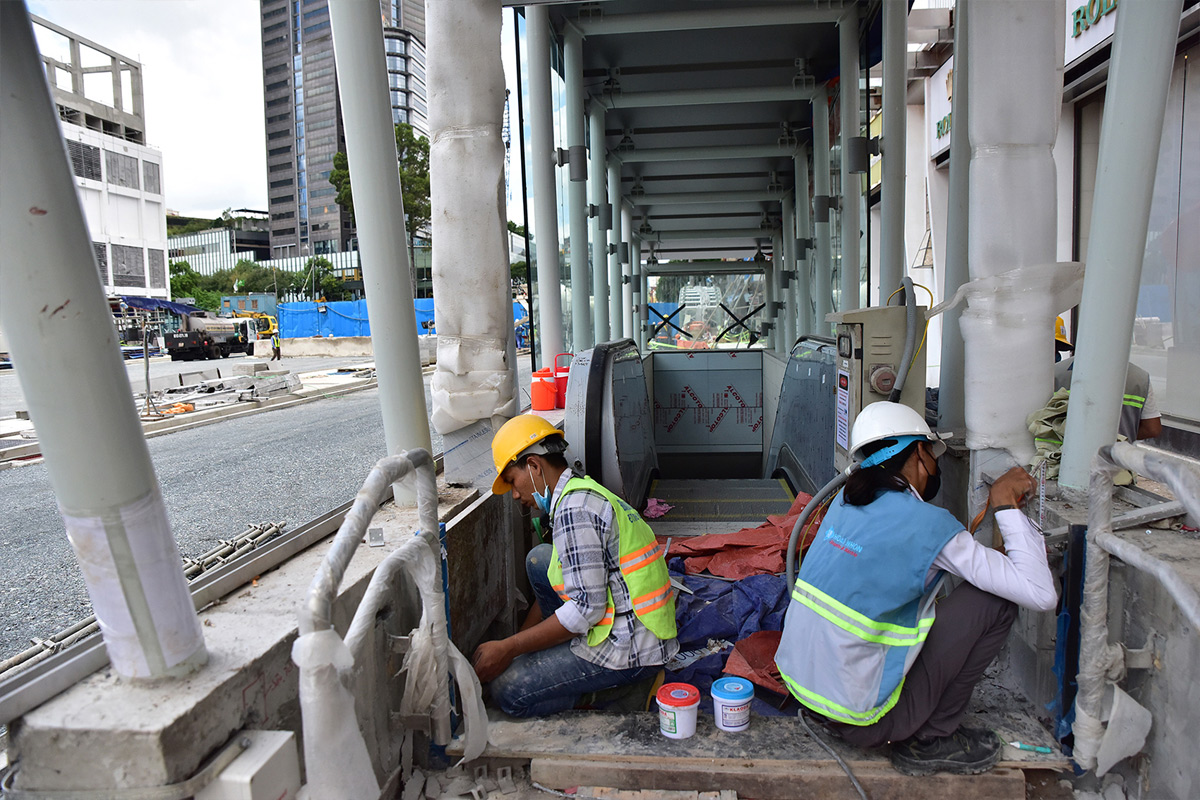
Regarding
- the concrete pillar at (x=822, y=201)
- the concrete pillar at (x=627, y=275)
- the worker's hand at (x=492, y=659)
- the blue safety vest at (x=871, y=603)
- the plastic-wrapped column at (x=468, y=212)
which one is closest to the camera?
the blue safety vest at (x=871, y=603)

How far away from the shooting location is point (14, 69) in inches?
56.4

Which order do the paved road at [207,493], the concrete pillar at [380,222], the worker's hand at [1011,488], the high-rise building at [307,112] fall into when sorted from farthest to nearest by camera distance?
the high-rise building at [307,112] → the paved road at [207,493] → the concrete pillar at [380,222] → the worker's hand at [1011,488]

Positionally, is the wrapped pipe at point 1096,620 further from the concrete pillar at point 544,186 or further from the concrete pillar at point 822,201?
the concrete pillar at point 822,201

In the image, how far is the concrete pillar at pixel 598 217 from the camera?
11.1 metres

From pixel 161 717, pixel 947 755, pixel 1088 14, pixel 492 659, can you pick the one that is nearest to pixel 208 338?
pixel 1088 14

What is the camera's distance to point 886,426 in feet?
8.86

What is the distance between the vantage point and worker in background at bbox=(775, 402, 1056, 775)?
7.74ft

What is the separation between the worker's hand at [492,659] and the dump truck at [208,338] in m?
32.8

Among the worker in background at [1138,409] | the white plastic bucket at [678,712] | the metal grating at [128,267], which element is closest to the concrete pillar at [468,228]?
the white plastic bucket at [678,712]

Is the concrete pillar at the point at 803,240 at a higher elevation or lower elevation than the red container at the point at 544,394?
higher

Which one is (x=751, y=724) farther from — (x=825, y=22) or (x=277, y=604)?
(x=825, y=22)

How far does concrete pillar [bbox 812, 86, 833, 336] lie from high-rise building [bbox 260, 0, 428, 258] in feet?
165

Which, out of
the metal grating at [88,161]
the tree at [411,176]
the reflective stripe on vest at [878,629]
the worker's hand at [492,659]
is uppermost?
the metal grating at [88,161]

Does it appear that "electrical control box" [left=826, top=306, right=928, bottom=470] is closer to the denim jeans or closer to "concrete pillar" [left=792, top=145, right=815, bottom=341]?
the denim jeans
